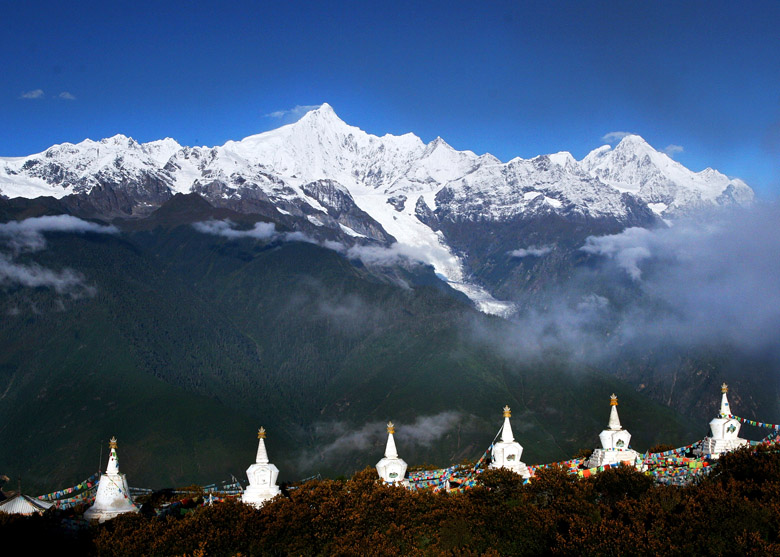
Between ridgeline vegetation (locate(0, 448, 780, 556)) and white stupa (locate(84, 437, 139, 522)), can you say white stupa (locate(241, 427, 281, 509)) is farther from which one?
white stupa (locate(84, 437, 139, 522))

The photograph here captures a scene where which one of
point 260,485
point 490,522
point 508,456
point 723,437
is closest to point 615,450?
point 508,456

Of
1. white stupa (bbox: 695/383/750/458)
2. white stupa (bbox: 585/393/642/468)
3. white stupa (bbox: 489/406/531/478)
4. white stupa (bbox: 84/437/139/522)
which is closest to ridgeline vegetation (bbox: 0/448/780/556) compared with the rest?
white stupa (bbox: 84/437/139/522)

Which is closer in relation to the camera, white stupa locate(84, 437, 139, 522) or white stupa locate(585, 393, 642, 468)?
white stupa locate(84, 437, 139, 522)

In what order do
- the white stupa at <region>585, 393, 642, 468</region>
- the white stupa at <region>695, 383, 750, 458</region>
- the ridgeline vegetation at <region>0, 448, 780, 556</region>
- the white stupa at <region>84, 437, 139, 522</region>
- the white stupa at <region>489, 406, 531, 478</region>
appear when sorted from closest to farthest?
the ridgeline vegetation at <region>0, 448, 780, 556</region>
the white stupa at <region>84, 437, 139, 522</region>
the white stupa at <region>585, 393, 642, 468</region>
the white stupa at <region>489, 406, 531, 478</region>
the white stupa at <region>695, 383, 750, 458</region>

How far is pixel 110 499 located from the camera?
257 ft

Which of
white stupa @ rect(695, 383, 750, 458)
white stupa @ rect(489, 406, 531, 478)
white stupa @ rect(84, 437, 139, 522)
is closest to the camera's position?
white stupa @ rect(84, 437, 139, 522)

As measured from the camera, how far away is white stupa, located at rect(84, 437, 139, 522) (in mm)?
77438

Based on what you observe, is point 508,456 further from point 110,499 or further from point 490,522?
point 110,499

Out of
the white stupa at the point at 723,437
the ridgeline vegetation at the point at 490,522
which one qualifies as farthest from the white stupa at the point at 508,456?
the white stupa at the point at 723,437

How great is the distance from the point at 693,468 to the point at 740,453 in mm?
6100

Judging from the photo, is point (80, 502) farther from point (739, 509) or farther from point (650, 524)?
point (739, 509)

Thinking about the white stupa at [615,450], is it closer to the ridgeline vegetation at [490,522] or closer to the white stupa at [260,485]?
the ridgeline vegetation at [490,522]

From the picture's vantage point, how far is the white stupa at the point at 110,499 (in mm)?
77438

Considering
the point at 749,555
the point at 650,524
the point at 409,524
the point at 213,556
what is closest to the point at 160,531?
the point at 213,556
